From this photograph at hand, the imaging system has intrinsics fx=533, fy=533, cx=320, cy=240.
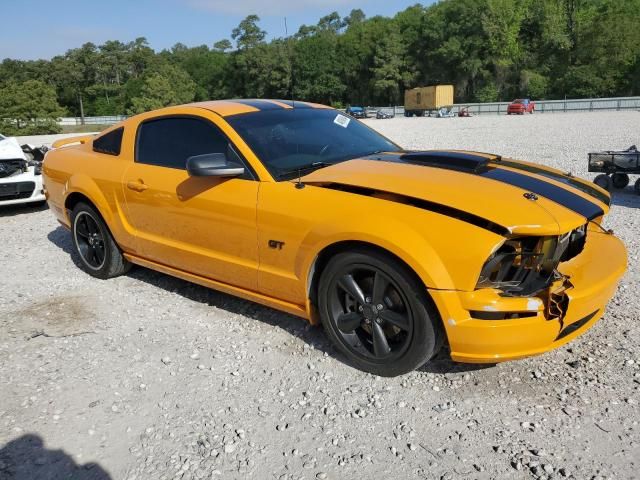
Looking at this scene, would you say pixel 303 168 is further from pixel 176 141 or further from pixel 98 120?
pixel 98 120

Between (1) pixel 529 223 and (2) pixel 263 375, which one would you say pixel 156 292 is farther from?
(1) pixel 529 223

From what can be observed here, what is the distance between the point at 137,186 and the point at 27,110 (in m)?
55.0

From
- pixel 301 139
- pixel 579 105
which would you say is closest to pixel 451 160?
pixel 301 139

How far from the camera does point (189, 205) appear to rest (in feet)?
12.7

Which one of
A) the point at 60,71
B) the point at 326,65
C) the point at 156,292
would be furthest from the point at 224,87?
the point at 156,292

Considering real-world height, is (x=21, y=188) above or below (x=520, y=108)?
below

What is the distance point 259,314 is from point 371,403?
4.84 feet

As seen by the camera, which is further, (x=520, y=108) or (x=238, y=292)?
(x=520, y=108)

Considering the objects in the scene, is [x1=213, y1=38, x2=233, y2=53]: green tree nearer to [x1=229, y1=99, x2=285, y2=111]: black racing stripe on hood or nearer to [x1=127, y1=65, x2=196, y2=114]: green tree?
[x1=127, y1=65, x2=196, y2=114]: green tree

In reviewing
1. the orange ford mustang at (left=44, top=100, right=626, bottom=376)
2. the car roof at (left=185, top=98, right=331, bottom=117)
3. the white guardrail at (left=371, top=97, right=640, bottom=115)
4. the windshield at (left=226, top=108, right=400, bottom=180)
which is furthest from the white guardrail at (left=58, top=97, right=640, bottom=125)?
the orange ford mustang at (left=44, top=100, right=626, bottom=376)

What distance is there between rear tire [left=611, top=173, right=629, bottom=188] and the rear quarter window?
7709mm

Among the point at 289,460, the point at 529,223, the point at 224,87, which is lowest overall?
the point at 289,460

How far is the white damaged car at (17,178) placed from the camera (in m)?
7.93

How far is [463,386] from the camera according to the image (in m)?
3.08
